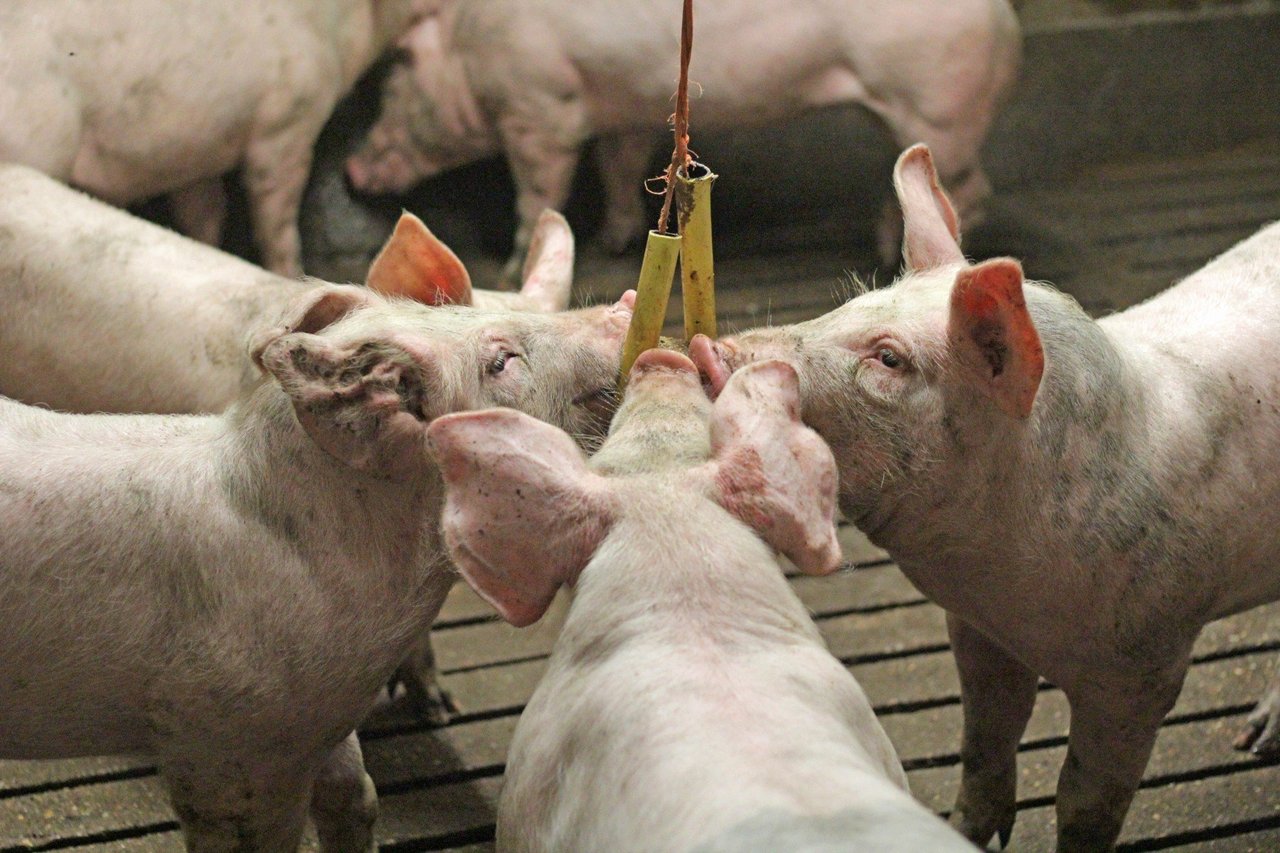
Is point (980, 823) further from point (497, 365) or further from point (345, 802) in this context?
point (497, 365)

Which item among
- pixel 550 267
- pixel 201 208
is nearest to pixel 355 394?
pixel 550 267

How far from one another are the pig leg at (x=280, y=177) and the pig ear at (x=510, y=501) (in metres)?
3.63

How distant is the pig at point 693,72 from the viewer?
584 cm

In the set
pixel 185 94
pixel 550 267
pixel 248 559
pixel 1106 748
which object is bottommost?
pixel 1106 748

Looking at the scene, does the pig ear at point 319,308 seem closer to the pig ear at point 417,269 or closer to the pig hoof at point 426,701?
the pig ear at point 417,269

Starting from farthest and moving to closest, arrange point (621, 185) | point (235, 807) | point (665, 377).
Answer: point (621, 185)
point (235, 807)
point (665, 377)

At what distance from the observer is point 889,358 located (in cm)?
258

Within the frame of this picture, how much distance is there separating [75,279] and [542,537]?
204 cm

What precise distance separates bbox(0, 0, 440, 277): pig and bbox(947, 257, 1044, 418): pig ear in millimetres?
2867

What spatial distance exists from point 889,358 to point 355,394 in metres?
0.88

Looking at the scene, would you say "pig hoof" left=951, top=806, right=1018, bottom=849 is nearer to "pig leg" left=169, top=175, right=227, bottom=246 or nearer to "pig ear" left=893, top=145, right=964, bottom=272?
"pig ear" left=893, top=145, right=964, bottom=272

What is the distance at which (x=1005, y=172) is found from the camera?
734 cm

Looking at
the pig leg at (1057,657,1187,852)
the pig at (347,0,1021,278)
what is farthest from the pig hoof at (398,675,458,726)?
the pig at (347,0,1021,278)

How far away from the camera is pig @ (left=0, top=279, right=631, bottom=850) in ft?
8.39
